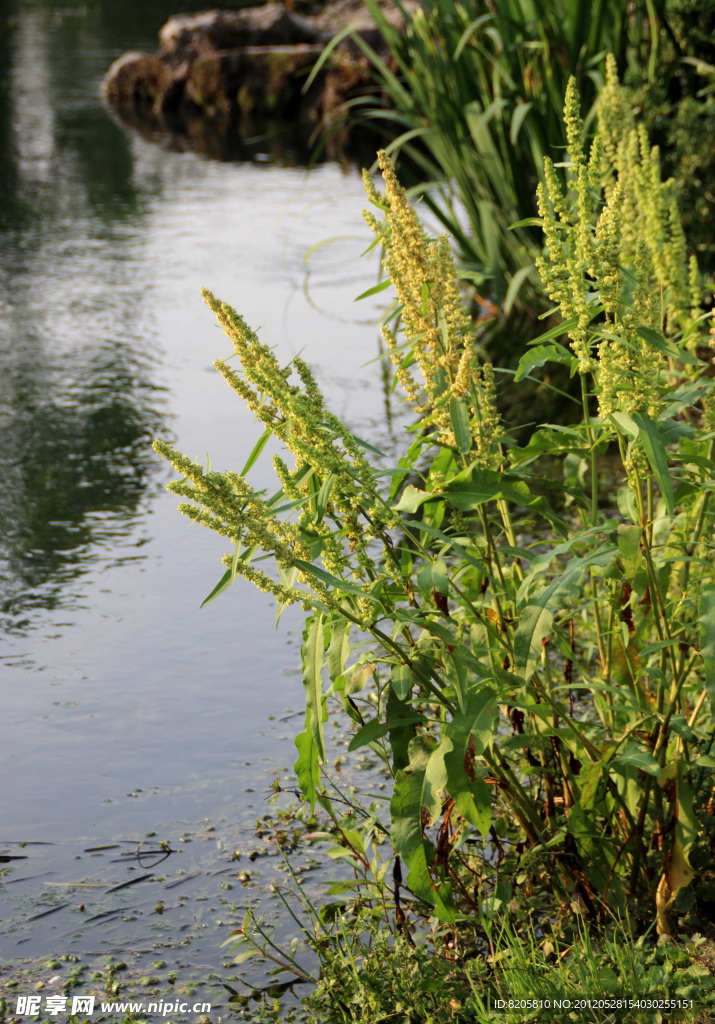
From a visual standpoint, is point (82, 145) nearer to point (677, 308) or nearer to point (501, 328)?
point (501, 328)

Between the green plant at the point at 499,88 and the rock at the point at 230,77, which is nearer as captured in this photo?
the green plant at the point at 499,88

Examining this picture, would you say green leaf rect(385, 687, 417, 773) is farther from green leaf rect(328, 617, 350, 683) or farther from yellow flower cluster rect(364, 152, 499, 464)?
yellow flower cluster rect(364, 152, 499, 464)

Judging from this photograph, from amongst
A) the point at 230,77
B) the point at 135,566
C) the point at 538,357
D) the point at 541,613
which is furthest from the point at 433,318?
the point at 230,77

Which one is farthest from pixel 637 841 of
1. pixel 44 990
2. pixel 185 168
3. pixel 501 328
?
pixel 185 168

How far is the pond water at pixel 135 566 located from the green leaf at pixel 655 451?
1.29m

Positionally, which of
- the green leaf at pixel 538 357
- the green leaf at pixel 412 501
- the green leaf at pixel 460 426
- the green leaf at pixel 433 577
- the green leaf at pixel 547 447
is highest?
the green leaf at pixel 538 357

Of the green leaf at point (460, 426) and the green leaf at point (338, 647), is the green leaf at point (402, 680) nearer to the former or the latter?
the green leaf at point (338, 647)

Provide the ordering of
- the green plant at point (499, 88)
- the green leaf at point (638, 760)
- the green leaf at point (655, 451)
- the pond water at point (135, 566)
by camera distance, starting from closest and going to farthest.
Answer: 1. the green leaf at point (655, 451)
2. the green leaf at point (638, 760)
3. the pond water at point (135, 566)
4. the green plant at point (499, 88)

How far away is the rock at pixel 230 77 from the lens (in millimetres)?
12616

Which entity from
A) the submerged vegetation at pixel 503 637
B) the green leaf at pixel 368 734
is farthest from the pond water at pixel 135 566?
the green leaf at pixel 368 734

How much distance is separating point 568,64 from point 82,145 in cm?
752

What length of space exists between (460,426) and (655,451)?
0.34 meters

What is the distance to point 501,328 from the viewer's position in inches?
225

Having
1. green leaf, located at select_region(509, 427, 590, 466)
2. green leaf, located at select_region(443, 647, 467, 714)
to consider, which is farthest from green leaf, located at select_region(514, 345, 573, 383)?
green leaf, located at select_region(443, 647, 467, 714)
